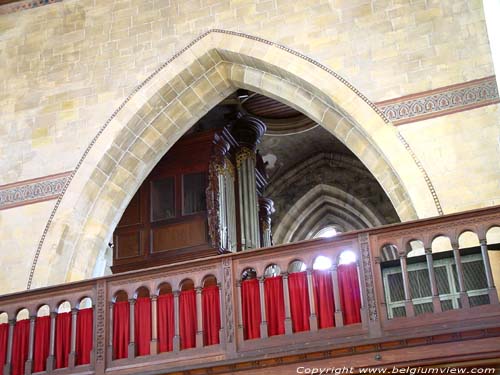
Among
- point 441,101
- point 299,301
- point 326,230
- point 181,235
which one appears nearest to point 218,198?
point 181,235

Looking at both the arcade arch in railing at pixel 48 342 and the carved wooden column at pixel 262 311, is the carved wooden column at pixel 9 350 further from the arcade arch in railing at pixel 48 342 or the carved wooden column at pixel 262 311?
the carved wooden column at pixel 262 311

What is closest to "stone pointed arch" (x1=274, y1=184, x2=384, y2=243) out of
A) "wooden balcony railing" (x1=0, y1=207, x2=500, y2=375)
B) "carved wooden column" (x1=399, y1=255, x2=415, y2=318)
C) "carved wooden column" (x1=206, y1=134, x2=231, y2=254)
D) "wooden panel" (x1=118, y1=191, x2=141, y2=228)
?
"carved wooden column" (x1=206, y1=134, x2=231, y2=254)

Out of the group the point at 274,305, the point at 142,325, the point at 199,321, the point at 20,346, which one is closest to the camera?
the point at 274,305

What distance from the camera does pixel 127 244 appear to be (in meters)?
12.0

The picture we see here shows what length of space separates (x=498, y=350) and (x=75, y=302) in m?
3.94

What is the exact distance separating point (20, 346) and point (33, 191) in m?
2.86

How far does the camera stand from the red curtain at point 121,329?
8.02 m

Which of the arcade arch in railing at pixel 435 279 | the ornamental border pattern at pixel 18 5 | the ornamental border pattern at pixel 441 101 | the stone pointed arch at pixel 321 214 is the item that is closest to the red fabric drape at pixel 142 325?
the arcade arch in railing at pixel 435 279

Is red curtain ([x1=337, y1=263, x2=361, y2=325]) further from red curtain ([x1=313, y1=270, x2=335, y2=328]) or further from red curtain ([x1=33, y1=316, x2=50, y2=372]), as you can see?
red curtain ([x1=33, y1=316, x2=50, y2=372])

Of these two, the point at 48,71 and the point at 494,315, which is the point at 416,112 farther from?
the point at 48,71

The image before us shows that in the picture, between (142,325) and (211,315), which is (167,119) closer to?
(142,325)

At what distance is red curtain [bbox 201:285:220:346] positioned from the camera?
7734 millimetres

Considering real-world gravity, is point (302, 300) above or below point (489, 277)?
above

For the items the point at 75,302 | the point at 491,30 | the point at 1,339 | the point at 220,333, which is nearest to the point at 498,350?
the point at 220,333
